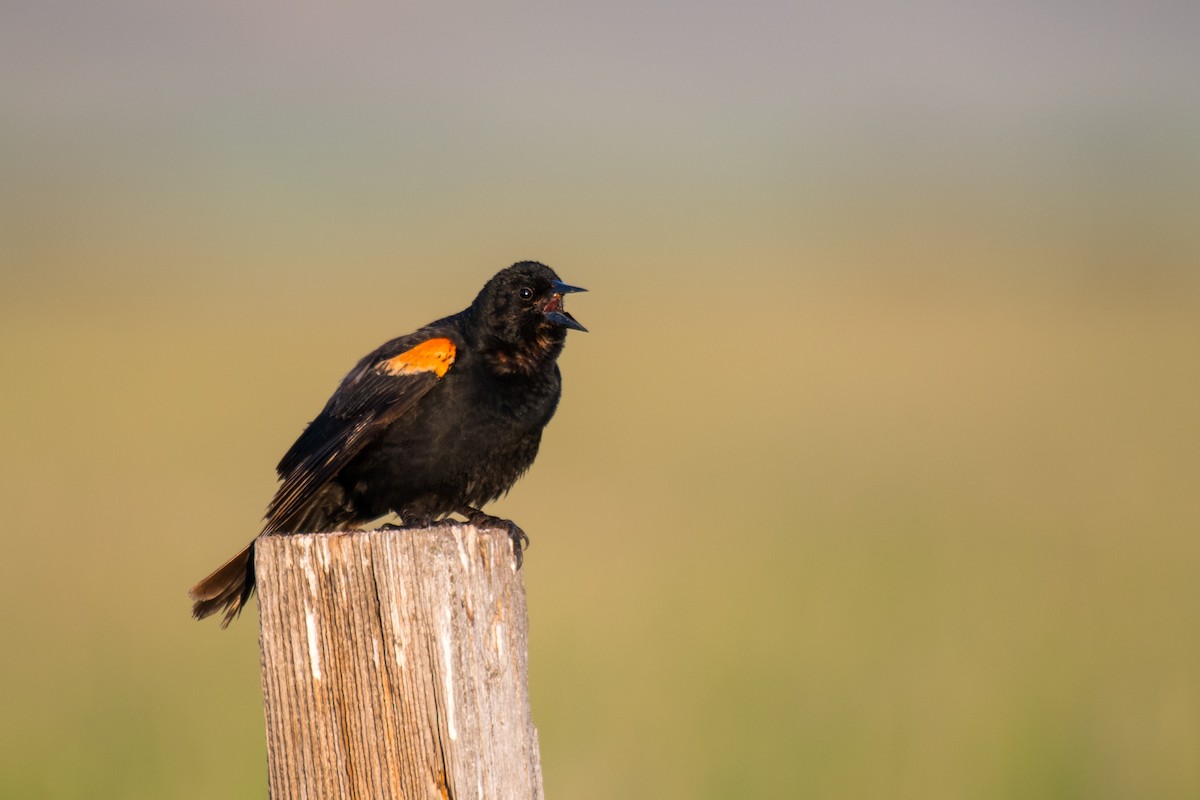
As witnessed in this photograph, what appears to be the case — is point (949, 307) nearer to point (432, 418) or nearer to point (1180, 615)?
point (1180, 615)

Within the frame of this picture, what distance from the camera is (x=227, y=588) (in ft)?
12.3

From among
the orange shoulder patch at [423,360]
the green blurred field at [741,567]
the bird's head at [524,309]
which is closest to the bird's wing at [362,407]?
the orange shoulder patch at [423,360]

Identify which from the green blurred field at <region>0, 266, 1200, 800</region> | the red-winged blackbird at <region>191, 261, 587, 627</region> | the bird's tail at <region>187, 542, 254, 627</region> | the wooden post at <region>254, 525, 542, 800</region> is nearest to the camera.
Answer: the wooden post at <region>254, 525, 542, 800</region>

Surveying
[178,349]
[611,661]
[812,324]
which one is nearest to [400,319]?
[178,349]

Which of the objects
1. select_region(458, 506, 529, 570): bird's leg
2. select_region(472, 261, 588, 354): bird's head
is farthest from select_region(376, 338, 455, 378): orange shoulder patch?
select_region(458, 506, 529, 570): bird's leg

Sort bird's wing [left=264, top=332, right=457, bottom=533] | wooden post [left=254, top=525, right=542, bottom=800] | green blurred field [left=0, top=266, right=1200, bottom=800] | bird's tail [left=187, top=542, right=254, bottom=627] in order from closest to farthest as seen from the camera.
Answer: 1. wooden post [left=254, top=525, right=542, bottom=800]
2. bird's tail [left=187, top=542, right=254, bottom=627]
3. bird's wing [left=264, top=332, right=457, bottom=533]
4. green blurred field [left=0, top=266, right=1200, bottom=800]

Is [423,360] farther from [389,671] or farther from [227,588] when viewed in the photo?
[389,671]

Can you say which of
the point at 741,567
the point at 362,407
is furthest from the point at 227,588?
the point at 741,567

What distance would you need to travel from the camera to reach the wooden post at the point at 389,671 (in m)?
2.51

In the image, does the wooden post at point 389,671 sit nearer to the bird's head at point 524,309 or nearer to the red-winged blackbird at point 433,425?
the red-winged blackbird at point 433,425

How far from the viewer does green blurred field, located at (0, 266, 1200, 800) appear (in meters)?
6.16

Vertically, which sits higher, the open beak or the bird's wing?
the open beak

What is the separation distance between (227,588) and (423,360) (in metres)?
1.31

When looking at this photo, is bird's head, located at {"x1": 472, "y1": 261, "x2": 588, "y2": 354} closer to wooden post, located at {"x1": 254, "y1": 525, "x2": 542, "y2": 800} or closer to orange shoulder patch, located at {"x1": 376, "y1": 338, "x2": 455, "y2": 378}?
orange shoulder patch, located at {"x1": 376, "y1": 338, "x2": 455, "y2": 378}
